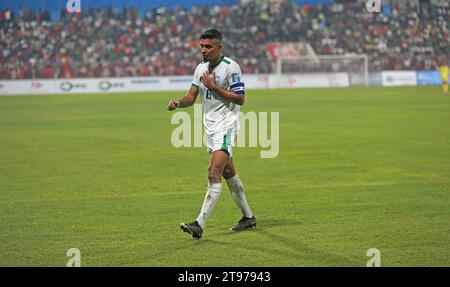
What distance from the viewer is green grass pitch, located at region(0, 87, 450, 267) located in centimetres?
841

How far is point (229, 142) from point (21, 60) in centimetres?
4677

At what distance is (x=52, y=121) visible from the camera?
29266 mm

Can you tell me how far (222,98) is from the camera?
30.9 ft

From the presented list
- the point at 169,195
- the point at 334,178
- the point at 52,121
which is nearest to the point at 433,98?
the point at 52,121

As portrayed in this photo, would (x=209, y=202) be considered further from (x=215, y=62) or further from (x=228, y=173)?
(x=215, y=62)

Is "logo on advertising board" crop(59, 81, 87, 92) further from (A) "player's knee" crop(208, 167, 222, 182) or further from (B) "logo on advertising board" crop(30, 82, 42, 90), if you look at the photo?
(A) "player's knee" crop(208, 167, 222, 182)

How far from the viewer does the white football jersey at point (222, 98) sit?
946 centimetres

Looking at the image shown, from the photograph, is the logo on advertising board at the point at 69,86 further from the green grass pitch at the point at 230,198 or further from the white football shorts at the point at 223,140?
the white football shorts at the point at 223,140

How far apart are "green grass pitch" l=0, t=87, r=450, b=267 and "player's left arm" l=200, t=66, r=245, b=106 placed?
5.29 ft

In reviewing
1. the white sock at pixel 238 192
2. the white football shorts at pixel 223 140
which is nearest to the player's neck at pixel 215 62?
the white football shorts at pixel 223 140

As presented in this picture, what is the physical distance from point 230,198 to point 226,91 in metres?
3.57
